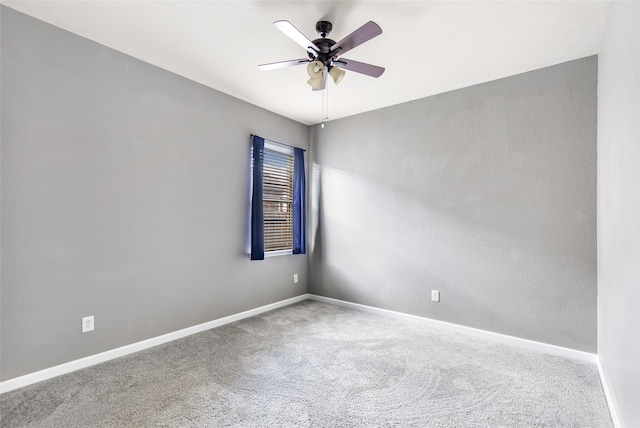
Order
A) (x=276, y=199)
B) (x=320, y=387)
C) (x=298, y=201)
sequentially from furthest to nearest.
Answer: (x=298, y=201) < (x=276, y=199) < (x=320, y=387)

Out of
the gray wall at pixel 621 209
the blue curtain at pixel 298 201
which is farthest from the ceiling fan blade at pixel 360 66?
the blue curtain at pixel 298 201

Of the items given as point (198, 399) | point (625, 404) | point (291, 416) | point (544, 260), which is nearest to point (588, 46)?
point (544, 260)

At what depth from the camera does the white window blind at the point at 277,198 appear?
4.04 meters

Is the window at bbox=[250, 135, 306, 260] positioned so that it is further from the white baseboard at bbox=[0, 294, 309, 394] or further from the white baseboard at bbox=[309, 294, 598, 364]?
the white baseboard at bbox=[309, 294, 598, 364]

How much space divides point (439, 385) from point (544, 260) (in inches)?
61.0

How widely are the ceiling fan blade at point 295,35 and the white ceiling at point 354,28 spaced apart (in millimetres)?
235

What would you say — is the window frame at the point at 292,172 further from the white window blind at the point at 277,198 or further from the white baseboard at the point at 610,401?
the white baseboard at the point at 610,401

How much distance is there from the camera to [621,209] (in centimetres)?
168

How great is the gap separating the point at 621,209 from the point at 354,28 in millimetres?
2036

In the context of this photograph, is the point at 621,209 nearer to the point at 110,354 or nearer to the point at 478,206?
the point at 478,206

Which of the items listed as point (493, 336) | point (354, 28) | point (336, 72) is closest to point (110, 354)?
point (336, 72)

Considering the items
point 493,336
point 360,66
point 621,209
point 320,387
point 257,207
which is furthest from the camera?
point 257,207

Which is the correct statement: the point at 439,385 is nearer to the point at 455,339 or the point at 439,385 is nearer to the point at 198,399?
the point at 455,339

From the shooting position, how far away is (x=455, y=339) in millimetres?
3100
